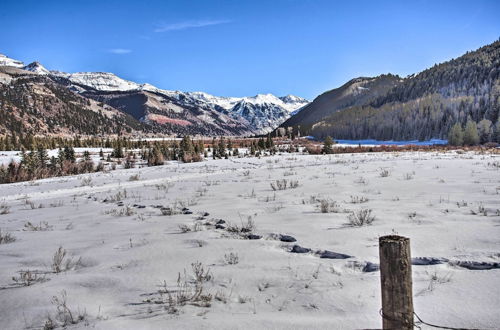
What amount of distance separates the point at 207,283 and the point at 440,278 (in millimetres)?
2283

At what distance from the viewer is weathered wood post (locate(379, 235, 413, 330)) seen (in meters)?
1.91

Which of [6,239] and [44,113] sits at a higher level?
[44,113]

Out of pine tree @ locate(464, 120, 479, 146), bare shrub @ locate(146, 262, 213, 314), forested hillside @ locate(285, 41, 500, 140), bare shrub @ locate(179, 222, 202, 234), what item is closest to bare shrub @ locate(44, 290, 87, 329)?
bare shrub @ locate(146, 262, 213, 314)

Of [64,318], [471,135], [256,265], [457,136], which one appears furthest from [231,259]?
[471,135]

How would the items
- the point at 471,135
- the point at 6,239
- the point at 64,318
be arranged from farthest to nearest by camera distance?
the point at 471,135, the point at 6,239, the point at 64,318

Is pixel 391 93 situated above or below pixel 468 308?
above

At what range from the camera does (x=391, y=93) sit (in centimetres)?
10056

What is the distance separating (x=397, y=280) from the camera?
1.93 meters

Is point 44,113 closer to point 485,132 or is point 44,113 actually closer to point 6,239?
point 485,132

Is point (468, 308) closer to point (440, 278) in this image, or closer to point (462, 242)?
point (440, 278)

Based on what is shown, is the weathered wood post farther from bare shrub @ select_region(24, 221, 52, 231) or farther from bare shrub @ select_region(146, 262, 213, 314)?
bare shrub @ select_region(24, 221, 52, 231)

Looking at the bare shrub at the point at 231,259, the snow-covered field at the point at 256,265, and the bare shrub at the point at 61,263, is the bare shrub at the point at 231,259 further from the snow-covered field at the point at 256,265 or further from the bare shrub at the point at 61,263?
the bare shrub at the point at 61,263

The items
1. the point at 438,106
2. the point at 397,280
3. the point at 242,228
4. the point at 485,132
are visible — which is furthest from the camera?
the point at 438,106

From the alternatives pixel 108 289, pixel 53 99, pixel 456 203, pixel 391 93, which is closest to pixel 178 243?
pixel 108 289
